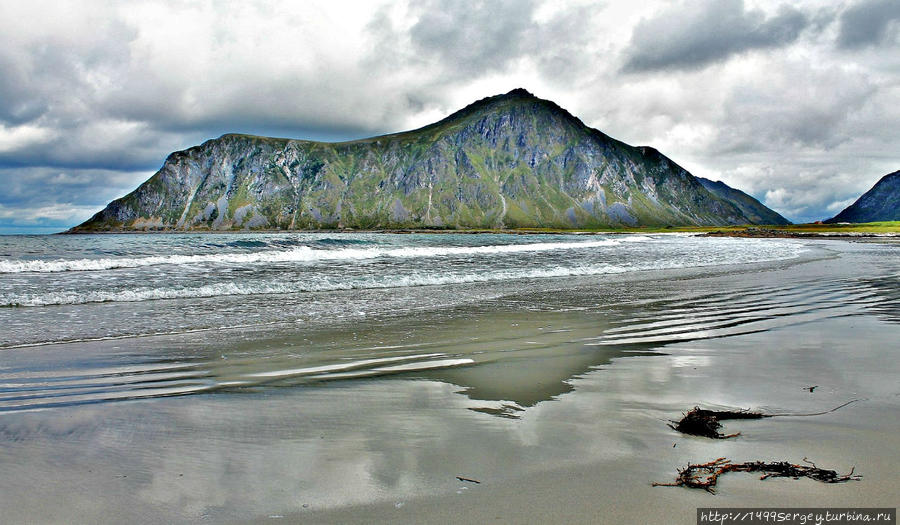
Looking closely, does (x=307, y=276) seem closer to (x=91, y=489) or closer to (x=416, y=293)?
(x=416, y=293)

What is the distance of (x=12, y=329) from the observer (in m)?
Answer: 11.8

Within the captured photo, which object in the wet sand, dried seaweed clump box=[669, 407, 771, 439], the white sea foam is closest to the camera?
the wet sand

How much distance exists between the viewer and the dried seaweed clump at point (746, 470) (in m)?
3.81

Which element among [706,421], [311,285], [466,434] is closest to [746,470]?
[706,421]

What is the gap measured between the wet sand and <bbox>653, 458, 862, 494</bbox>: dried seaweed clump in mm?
87

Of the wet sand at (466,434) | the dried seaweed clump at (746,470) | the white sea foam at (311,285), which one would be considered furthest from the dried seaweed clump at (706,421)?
the white sea foam at (311,285)

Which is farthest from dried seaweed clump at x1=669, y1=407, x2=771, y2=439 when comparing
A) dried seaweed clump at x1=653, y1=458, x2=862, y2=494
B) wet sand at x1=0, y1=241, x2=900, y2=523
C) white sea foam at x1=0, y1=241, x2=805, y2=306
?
white sea foam at x1=0, y1=241, x2=805, y2=306

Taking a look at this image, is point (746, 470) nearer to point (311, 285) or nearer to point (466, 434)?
point (466, 434)

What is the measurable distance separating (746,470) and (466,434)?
2.45 meters

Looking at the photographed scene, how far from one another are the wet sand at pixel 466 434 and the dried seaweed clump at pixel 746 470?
87mm

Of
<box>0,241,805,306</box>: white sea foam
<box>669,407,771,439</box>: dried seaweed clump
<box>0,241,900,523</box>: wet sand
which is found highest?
<box>0,241,805,306</box>: white sea foam

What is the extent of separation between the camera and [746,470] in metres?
4.06

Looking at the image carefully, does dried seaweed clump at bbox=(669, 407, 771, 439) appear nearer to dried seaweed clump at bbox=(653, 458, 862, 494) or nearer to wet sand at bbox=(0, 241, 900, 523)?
wet sand at bbox=(0, 241, 900, 523)

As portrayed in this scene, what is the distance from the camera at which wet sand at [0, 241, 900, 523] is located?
3.65 meters
